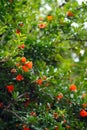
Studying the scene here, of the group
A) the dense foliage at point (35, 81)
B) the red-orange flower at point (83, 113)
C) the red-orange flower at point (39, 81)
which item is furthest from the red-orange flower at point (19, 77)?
the red-orange flower at point (83, 113)

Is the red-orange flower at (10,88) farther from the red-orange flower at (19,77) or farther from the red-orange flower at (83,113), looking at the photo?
the red-orange flower at (83,113)

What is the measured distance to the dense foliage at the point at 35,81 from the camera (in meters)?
3.06

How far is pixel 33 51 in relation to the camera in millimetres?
3629

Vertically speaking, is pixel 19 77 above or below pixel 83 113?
above

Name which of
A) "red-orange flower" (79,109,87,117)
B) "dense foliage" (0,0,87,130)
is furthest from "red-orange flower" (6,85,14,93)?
"red-orange flower" (79,109,87,117)

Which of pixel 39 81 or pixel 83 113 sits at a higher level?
pixel 39 81

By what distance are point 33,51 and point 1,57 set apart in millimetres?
675

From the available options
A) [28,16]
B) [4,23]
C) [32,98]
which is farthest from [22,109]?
[28,16]

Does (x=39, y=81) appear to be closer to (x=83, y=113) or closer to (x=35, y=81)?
(x=35, y=81)

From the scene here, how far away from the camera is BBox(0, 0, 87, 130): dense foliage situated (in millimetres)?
3059

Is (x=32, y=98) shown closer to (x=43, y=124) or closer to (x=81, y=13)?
(x=43, y=124)

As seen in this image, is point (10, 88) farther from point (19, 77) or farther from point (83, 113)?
point (83, 113)

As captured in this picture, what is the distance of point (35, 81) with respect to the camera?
3.18 metres

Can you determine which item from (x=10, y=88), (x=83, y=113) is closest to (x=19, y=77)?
(x=10, y=88)
